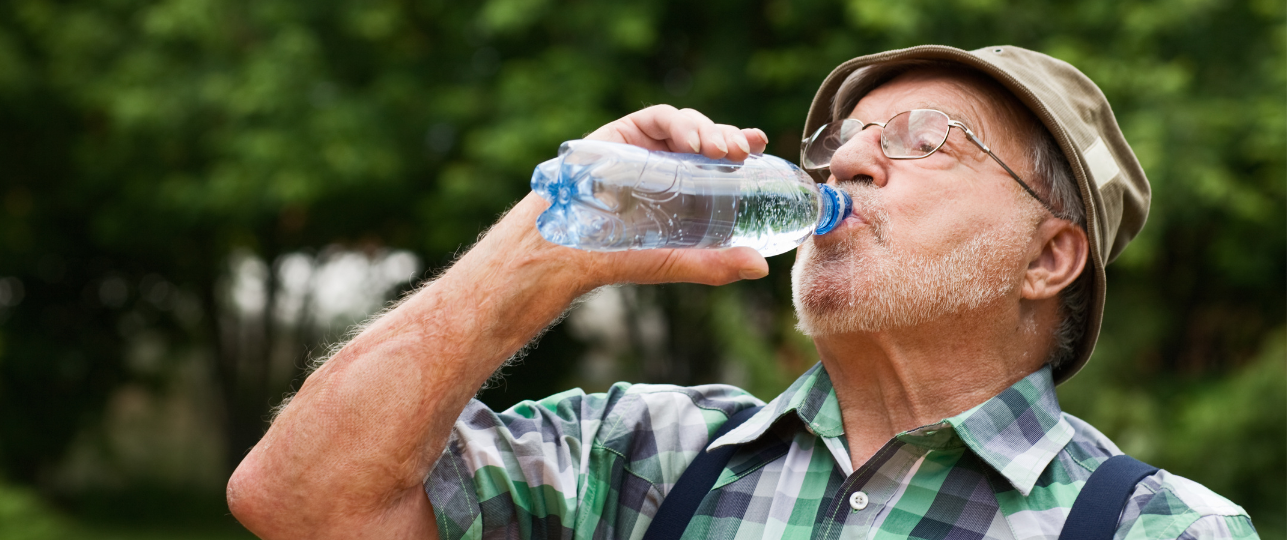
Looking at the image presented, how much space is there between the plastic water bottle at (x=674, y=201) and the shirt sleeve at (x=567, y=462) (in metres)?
0.35

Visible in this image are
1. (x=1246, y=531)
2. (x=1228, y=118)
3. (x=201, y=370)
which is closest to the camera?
(x=1246, y=531)

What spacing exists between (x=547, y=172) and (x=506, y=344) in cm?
29

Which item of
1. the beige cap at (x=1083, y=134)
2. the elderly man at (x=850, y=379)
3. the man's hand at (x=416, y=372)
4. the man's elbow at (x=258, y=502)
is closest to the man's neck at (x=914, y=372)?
the elderly man at (x=850, y=379)

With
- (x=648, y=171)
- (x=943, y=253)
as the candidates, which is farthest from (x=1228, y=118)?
(x=648, y=171)

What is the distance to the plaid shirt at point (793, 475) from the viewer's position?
1702mm

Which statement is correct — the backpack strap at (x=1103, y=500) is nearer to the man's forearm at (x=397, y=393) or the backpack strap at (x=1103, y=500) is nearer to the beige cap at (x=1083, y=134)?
the beige cap at (x=1083, y=134)

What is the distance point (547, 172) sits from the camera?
169cm

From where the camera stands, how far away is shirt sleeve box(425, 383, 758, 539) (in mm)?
1781

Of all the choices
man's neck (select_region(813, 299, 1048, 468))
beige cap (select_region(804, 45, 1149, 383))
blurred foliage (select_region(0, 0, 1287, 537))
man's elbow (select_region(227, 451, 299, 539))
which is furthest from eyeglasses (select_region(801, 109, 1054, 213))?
blurred foliage (select_region(0, 0, 1287, 537))

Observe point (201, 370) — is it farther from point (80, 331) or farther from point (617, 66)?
point (617, 66)

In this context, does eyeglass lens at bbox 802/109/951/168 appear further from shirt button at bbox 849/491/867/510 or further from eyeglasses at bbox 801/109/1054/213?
shirt button at bbox 849/491/867/510

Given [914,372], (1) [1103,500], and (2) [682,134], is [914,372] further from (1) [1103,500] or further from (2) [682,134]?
(2) [682,134]

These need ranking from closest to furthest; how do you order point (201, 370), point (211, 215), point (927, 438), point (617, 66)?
1. point (927, 438)
2. point (617, 66)
3. point (211, 215)
4. point (201, 370)

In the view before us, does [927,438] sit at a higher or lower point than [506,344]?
lower
